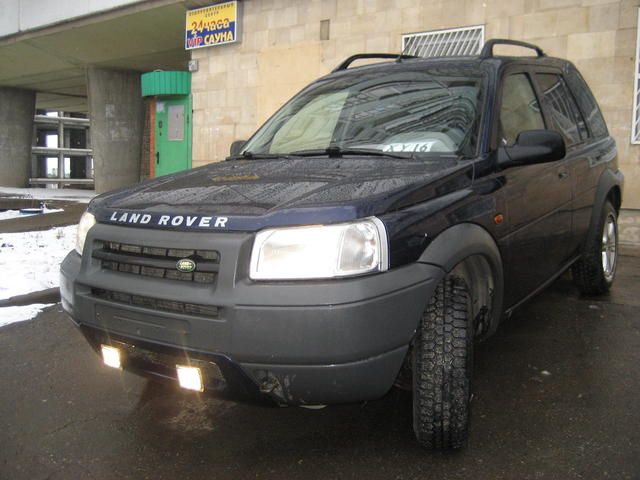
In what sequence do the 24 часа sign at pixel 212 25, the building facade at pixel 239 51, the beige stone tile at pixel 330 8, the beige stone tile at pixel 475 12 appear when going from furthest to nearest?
1. the 24 часа sign at pixel 212 25
2. the beige stone tile at pixel 330 8
3. the beige stone tile at pixel 475 12
4. the building facade at pixel 239 51

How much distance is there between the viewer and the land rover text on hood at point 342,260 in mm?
1969

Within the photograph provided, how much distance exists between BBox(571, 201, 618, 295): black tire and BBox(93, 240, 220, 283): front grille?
124 inches

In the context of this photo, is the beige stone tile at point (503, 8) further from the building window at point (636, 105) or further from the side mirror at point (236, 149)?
the side mirror at point (236, 149)

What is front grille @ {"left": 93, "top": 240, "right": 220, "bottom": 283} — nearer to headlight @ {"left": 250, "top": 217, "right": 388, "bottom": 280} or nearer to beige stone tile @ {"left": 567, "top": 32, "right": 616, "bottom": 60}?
headlight @ {"left": 250, "top": 217, "right": 388, "bottom": 280}

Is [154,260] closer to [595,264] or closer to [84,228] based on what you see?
[84,228]

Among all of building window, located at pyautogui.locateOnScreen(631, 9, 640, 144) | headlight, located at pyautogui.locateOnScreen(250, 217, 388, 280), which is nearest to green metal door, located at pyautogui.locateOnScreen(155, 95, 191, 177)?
building window, located at pyautogui.locateOnScreen(631, 9, 640, 144)

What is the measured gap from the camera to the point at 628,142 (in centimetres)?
726

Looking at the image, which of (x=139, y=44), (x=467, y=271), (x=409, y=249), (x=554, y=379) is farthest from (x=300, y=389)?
(x=139, y=44)

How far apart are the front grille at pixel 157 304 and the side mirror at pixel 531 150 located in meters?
1.65

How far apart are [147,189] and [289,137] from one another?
1107 mm

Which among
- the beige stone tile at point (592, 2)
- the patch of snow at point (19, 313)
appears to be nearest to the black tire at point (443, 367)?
the patch of snow at point (19, 313)

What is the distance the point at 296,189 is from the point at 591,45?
6695 millimetres

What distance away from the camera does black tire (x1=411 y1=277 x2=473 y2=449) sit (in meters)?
2.20

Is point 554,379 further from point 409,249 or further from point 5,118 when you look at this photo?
point 5,118
